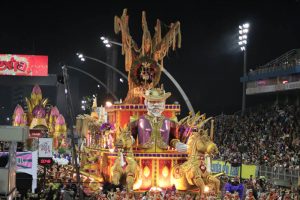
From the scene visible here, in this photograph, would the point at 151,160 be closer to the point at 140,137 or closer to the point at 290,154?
the point at 140,137

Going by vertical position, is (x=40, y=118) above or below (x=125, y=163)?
above

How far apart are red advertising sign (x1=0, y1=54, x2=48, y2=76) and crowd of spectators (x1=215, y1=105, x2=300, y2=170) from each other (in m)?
19.2

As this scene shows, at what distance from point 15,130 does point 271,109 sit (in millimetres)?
28785

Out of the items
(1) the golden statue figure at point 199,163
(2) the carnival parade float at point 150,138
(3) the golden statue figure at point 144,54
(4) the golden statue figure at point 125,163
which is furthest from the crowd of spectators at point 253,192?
(3) the golden statue figure at point 144,54

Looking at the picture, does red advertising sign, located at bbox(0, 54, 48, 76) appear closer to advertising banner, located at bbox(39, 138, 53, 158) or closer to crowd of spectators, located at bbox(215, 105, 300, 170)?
crowd of spectators, located at bbox(215, 105, 300, 170)

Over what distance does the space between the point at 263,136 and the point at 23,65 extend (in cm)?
2737

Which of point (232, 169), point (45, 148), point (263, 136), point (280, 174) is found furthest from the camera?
point (263, 136)

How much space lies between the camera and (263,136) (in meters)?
32.3

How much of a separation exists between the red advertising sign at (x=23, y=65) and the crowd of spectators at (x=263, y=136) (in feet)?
63.1

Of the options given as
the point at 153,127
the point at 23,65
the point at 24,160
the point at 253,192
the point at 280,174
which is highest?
the point at 23,65

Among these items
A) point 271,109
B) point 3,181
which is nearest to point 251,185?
point 3,181

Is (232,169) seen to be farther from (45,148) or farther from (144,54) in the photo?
(45,148)

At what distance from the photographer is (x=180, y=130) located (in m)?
22.0

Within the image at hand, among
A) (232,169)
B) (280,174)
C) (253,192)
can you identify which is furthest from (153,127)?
(232,169)
